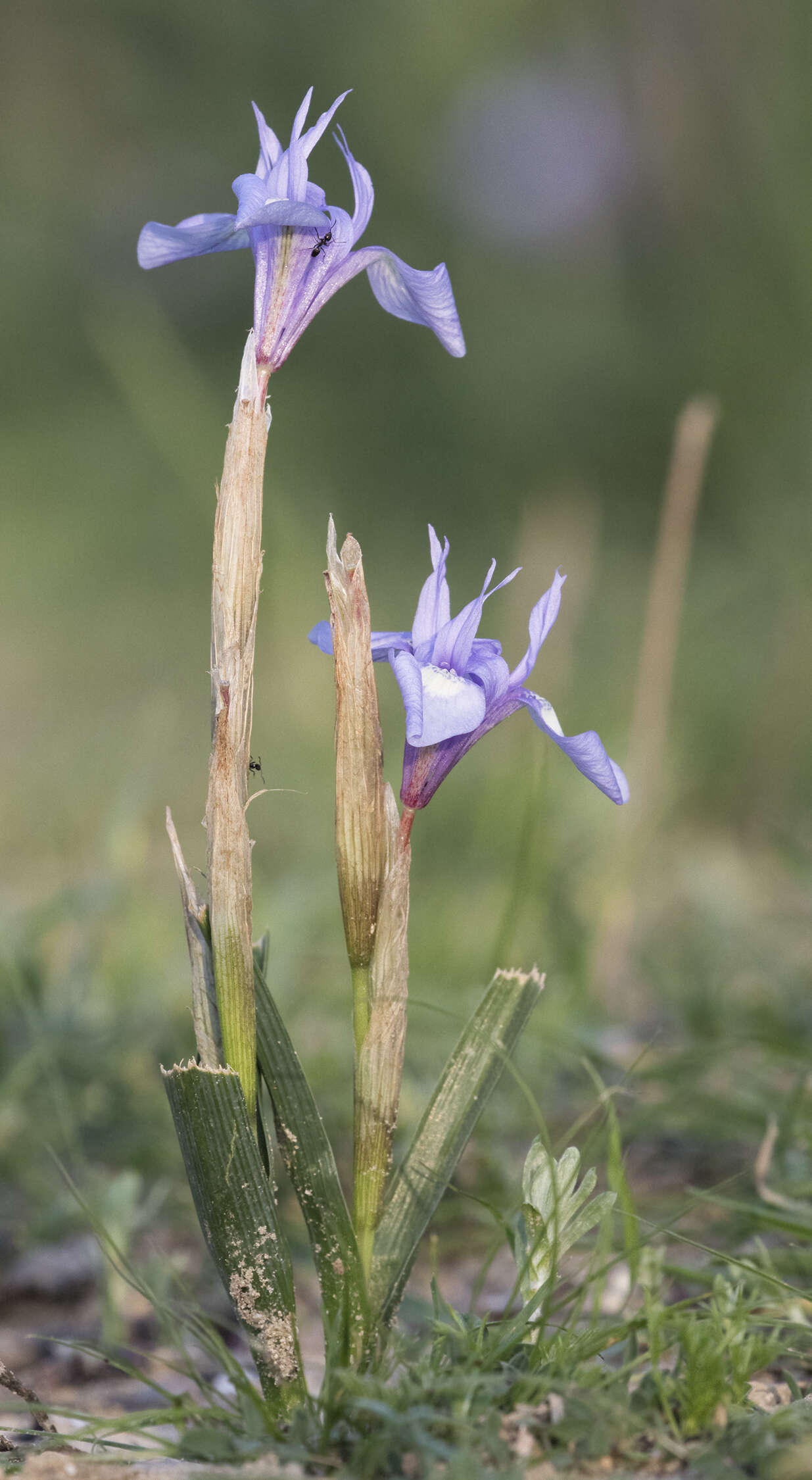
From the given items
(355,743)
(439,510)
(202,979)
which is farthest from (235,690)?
(439,510)

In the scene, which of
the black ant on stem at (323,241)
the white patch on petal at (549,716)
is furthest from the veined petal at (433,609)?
the black ant on stem at (323,241)

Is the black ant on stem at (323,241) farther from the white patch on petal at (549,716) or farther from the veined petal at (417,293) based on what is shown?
the white patch on petal at (549,716)

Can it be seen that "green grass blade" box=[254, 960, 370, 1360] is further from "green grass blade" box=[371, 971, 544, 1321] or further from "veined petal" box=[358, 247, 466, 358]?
"veined petal" box=[358, 247, 466, 358]

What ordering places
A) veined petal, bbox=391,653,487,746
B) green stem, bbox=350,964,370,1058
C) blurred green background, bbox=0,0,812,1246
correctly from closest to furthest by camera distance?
1. veined petal, bbox=391,653,487,746
2. green stem, bbox=350,964,370,1058
3. blurred green background, bbox=0,0,812,1246

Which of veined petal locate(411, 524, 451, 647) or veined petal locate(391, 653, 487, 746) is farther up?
veined petal locate(411, 524, 451, 647)

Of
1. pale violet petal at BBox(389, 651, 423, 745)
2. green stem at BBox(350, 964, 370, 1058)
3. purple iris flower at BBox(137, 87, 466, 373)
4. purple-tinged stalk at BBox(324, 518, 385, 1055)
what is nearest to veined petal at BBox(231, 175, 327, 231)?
purple iris flower at BBox(137, 87, 466, 373)

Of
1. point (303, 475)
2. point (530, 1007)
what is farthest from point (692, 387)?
point (530, 1007)

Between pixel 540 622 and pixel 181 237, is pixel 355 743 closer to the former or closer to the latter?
pixel 540 622
